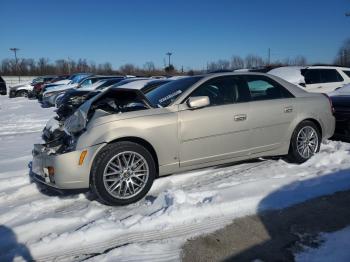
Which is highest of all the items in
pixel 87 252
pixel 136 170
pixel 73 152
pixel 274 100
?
pixel 274 100

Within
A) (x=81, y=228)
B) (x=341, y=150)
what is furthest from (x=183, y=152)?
(x=341, y=150)

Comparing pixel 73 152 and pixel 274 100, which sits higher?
pixel 274 100

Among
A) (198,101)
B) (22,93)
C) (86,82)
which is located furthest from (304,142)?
(22,93)

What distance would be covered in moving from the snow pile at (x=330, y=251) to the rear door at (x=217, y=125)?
6.40 feet

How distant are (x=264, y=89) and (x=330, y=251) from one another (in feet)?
10.1

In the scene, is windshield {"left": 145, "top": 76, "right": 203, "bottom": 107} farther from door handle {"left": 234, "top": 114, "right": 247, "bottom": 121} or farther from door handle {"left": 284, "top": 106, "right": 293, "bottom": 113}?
door handle {"left": 284, "top": 106, "right": 293, "bottom": 113}

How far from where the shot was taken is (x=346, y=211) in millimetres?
4176

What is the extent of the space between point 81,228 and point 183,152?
1.67 meters

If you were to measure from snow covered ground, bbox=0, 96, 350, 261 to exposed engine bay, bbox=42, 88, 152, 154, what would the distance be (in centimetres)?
70

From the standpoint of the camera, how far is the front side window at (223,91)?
536 centimetres

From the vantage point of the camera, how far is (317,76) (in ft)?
39.4

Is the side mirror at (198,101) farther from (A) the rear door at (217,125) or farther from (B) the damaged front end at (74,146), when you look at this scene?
(B) the damaged front end at (74,146)

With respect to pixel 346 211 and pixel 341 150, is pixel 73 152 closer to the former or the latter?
pixel 346 211

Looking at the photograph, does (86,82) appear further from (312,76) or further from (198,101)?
(198,101)
